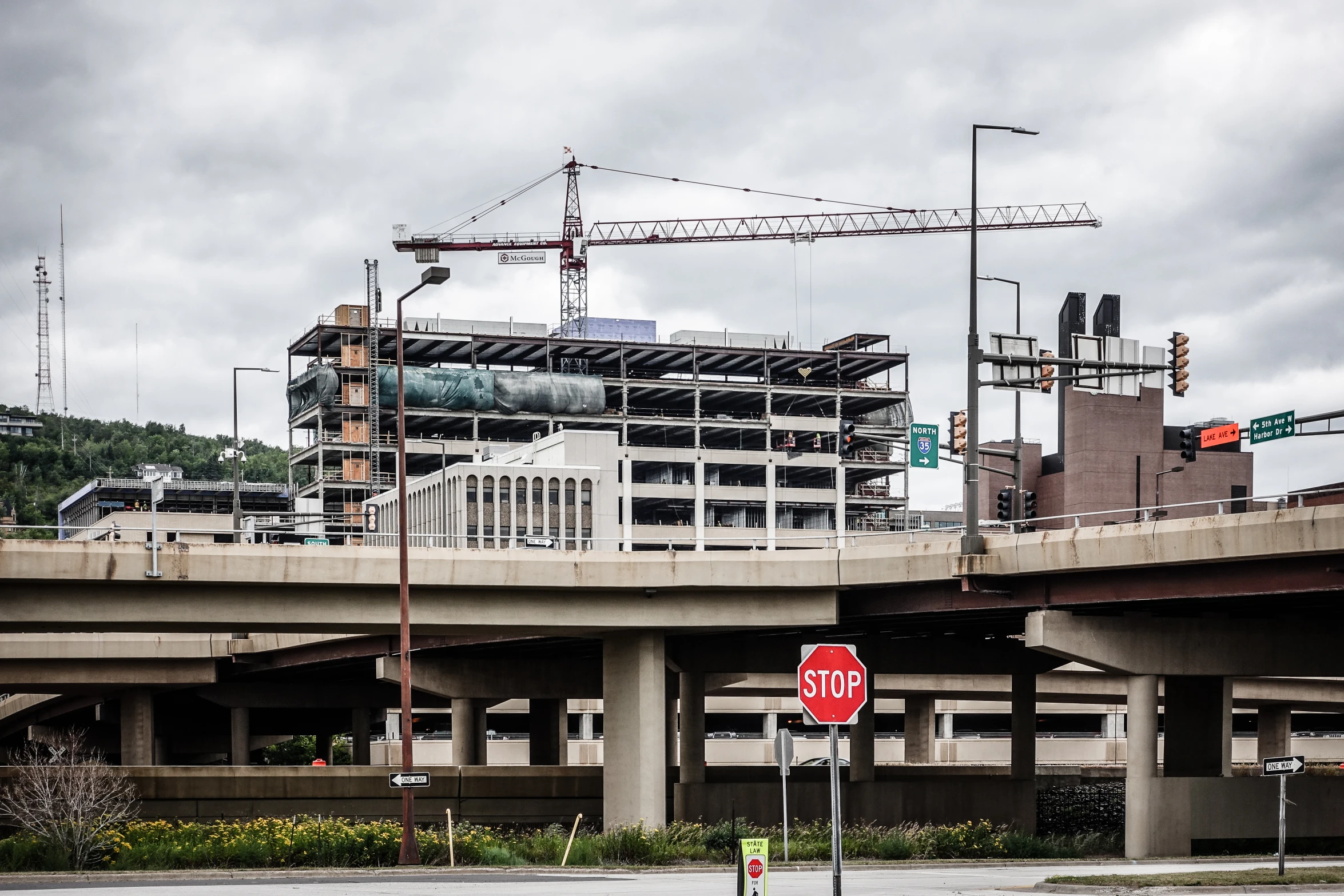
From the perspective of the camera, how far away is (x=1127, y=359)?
36875 millimetres

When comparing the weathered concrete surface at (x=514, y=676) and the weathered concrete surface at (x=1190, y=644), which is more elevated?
the weathered concrete surface at (x=1190, y=644)

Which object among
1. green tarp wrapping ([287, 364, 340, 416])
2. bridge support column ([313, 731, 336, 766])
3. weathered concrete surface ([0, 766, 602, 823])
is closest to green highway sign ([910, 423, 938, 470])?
weathered concrete surface ([0, 766, 602, 823])

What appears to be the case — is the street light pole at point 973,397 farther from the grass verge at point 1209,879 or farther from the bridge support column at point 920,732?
the bridge support column at point 920,732

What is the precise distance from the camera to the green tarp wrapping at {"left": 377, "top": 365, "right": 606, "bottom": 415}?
153 meters

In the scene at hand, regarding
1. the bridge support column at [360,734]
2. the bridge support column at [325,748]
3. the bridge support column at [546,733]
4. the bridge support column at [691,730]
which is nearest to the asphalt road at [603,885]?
the bridge support column at [691,730]

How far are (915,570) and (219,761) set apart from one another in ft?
300

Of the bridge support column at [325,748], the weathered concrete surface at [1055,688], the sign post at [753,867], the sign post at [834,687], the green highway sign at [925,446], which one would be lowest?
the bridge support column at [325,748]

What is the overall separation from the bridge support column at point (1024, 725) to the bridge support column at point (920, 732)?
35835mm

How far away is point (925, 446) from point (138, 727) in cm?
4692

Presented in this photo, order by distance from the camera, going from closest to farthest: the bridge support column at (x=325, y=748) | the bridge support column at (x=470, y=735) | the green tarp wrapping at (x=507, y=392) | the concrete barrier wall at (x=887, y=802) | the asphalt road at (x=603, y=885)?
the asphalt road at (x=603, y=885) → the concrete barrier wall at (x=887, y=802) → the bridge support column at (x=470, y=735) → the bridge support column at (x=325, y=748) → the green tarp wrapping at (x=507, y=392)

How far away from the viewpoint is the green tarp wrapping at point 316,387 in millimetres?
155625

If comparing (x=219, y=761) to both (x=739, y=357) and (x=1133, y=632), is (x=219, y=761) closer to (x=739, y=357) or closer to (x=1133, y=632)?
(x=739, y=357)

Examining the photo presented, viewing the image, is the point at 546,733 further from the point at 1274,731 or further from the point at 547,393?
the point at 547,393

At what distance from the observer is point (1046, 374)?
131ft
